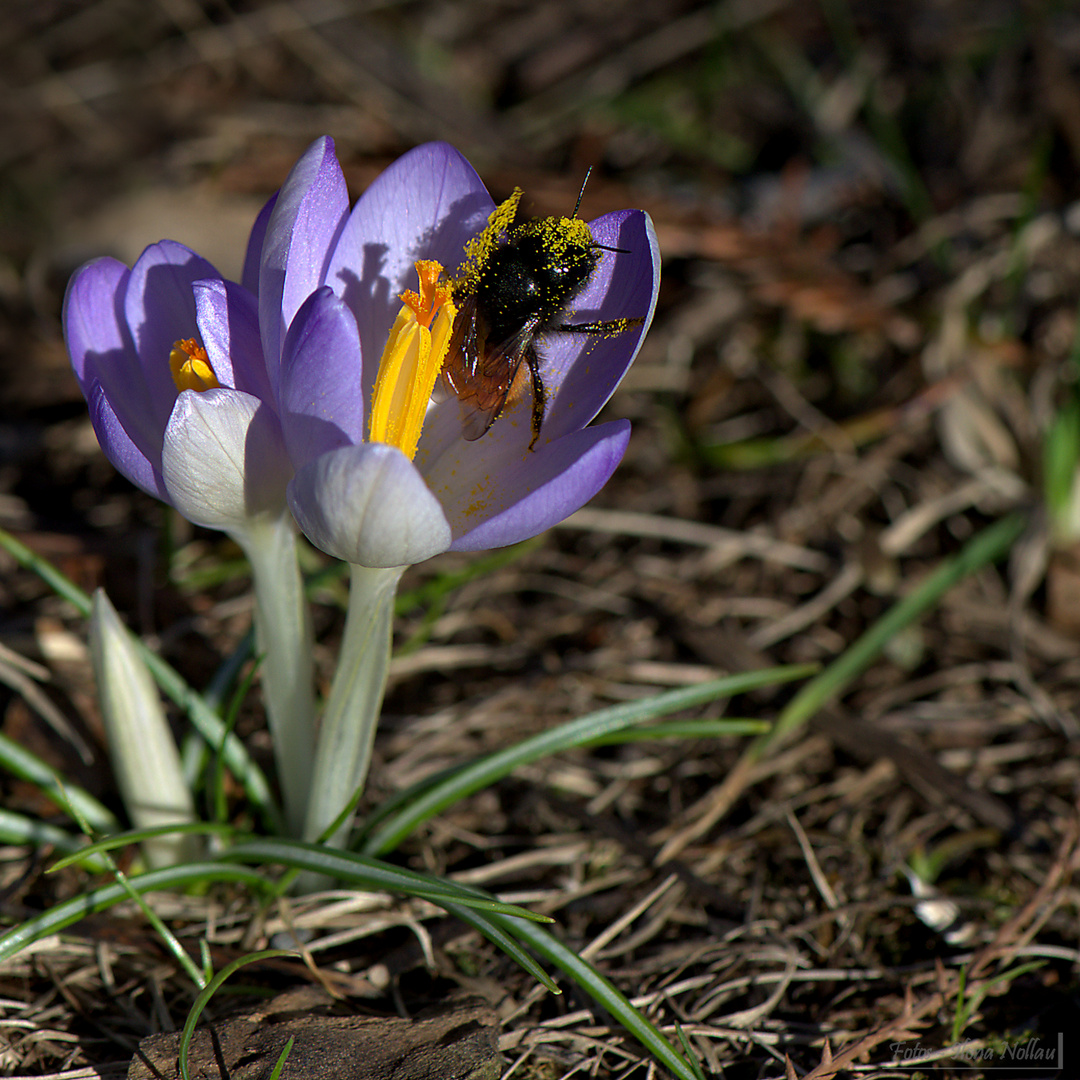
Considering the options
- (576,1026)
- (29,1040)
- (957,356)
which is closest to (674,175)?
(957,356)

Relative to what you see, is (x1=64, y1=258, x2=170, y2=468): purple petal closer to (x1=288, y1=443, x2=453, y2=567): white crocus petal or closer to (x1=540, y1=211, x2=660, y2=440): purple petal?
(x1=288, y1=443, x2=453, y2=567): white crocus petal

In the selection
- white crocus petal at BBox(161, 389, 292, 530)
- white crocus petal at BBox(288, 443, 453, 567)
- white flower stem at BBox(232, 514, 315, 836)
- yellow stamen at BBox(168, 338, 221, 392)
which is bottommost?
white flower stem at BBox(232, 514, 315, 836)

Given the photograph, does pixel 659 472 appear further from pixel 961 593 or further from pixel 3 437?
pixel 3 437

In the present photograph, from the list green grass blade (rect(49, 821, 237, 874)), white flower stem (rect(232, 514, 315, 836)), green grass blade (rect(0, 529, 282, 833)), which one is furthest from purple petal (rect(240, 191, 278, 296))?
green grass blade (rect(49, 821, 237, 874))

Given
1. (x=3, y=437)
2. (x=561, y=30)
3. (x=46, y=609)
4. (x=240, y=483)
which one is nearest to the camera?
(x=240, y=483)

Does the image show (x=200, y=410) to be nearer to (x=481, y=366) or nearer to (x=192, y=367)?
(x=192, y=367)

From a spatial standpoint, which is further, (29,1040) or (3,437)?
(3,437)
